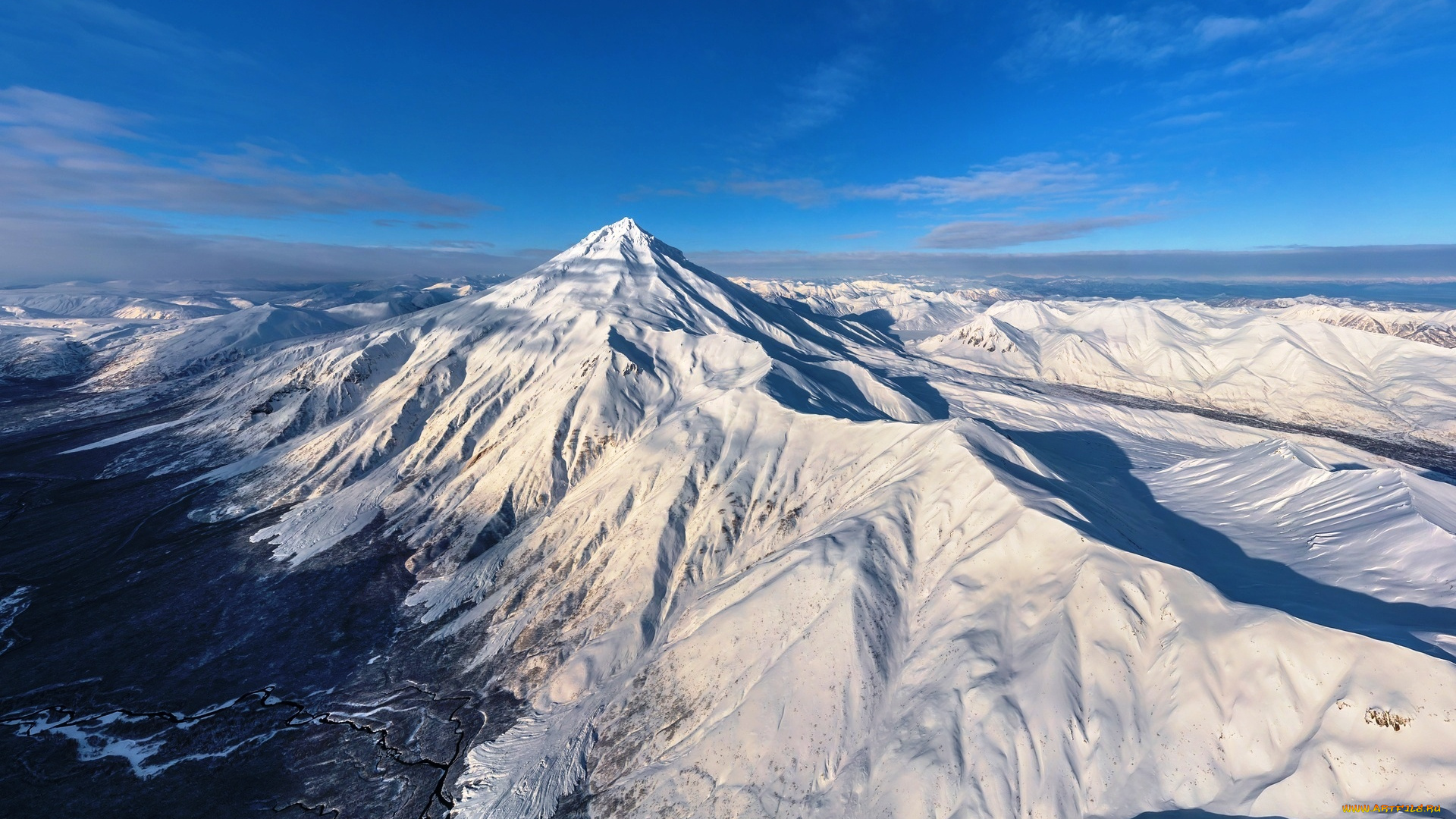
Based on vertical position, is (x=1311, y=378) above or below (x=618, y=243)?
below

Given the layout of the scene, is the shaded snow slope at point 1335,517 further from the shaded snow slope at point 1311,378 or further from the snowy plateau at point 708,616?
the shaded snow slope at point 1311,378

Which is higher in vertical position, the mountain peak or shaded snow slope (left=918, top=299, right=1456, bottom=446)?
the mountain peak

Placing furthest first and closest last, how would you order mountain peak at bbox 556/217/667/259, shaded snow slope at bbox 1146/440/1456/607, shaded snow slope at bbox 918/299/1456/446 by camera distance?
mountain peak at bbox 556/217/667/259 < shaded snow slope at bbox 918/299/1456/446 < shaded snow slope at bbox 1146/440/1456/607

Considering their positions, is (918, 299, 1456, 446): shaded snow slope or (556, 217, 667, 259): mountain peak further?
(556, 217, 667, 259): mountain peak

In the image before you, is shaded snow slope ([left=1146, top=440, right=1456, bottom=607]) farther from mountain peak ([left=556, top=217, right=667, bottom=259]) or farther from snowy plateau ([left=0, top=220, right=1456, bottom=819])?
mountain peak ([left=556, top=217, right=667, bottom=259])

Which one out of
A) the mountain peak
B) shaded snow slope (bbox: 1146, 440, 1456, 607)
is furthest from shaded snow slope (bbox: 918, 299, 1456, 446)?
the mountain peak

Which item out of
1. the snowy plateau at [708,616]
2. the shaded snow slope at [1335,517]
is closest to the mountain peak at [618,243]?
the snowy plateau at [708,616]

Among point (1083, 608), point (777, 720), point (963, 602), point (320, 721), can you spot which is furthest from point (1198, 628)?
point (320, 721)

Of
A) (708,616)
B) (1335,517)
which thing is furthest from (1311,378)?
(708,616)

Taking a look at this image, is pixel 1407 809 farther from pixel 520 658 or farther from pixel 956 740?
pixel 520 658

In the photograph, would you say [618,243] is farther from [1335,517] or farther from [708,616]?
[1335,517]
